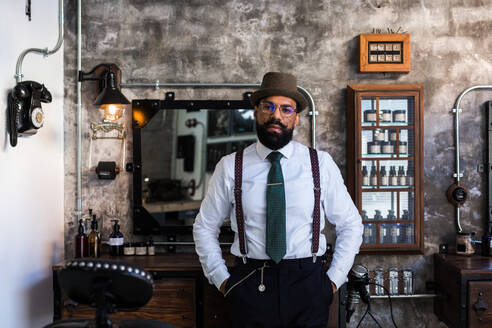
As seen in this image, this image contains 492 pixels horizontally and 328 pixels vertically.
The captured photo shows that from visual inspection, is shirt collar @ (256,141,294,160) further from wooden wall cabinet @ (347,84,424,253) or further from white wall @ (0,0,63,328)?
white wall @ (0,0,63,328)

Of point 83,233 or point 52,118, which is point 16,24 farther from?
point 83,233

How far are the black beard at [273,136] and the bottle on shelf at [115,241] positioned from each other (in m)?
1.60

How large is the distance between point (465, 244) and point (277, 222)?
199cm

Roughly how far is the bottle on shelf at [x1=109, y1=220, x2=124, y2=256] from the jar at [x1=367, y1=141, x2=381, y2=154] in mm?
2117

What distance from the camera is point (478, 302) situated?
10.7 ft

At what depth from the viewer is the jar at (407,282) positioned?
12.6 ft

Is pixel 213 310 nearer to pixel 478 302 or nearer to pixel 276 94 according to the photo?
pixel 276 94

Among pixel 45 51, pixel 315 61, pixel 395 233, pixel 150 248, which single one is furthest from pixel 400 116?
pixel 45 51

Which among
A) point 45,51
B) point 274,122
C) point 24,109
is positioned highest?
point 45,51

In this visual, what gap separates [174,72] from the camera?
12.8 feet

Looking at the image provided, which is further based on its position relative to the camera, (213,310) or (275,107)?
(213,310)

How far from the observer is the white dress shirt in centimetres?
261

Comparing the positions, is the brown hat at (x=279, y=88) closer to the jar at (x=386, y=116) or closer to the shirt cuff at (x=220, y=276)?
the shirt cuff at (x=220, y=276)

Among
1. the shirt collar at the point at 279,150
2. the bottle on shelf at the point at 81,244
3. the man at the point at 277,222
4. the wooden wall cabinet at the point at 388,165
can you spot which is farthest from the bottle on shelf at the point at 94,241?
the wooden wall cabinet at the point at 388,165
